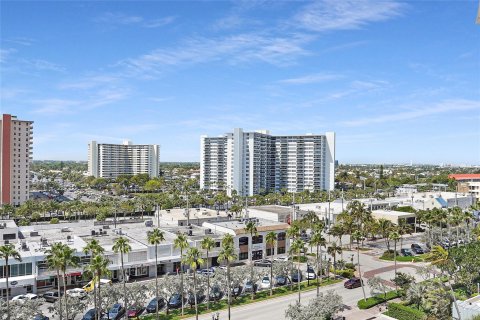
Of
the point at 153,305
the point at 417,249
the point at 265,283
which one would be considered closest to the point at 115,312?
the point at 153,305

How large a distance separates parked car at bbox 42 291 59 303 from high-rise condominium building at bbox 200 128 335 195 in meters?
122

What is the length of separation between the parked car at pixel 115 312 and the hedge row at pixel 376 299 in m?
26.2

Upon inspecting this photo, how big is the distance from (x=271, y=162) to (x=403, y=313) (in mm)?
138250

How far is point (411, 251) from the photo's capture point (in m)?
77.1

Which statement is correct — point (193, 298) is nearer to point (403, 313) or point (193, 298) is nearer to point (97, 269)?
point (97, 269)

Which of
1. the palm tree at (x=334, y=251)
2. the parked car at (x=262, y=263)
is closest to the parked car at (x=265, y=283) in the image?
the parked car at (x=262, y=263)

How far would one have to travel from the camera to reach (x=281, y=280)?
5656cm

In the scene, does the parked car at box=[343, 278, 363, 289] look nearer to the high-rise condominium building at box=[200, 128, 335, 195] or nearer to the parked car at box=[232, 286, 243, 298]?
the parked car at box=[232, 286, 243, 298]

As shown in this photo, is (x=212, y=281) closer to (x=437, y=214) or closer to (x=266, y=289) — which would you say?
(x=266, y=289)

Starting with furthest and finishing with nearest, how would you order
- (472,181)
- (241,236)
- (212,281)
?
(472,181)
(241,236)
(212,281)

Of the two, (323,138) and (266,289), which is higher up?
(323,138)

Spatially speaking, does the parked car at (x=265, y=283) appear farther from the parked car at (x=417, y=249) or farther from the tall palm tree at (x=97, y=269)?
the parked car at (x=417, y=249)

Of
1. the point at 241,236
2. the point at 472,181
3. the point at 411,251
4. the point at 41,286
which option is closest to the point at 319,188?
the point at 472,181

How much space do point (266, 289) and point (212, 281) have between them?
921 cm
